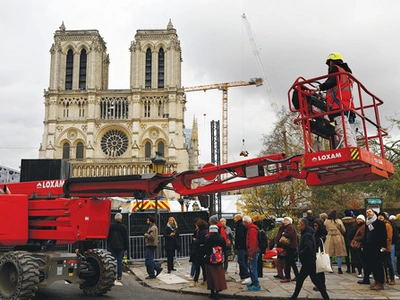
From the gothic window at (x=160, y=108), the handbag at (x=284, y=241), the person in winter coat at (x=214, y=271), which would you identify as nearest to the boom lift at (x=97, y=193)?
the person in winter coat at (x=214, y=271)

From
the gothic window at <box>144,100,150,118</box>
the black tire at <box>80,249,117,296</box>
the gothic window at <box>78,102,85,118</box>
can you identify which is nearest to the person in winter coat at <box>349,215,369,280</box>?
the black tire at <box>80,249,117,296</box>

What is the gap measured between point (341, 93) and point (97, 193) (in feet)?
16.1

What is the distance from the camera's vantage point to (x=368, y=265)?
399 inches

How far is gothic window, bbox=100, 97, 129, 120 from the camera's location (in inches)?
2539

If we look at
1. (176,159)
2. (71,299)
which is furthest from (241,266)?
(176,159)

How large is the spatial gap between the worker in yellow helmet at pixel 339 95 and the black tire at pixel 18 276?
5.70 m

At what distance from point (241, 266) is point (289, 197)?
50.1 feet

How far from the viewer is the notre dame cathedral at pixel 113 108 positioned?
61.8 metres

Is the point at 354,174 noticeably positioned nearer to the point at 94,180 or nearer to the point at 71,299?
the point at 94,180

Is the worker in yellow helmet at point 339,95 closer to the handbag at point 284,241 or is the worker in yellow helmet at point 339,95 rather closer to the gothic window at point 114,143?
the handbag at point 284,241

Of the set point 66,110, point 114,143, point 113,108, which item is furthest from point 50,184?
point 66,110

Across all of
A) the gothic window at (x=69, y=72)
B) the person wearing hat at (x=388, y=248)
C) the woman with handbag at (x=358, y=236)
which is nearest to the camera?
the person wearing hat at (x=388, y=248)

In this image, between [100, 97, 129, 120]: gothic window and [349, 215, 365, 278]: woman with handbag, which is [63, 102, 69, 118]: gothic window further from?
[349, 215, 365, 278]: woman with handbag

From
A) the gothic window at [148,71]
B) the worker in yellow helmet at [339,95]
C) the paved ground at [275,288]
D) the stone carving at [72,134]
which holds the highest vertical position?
the gothic window at [148,71]
